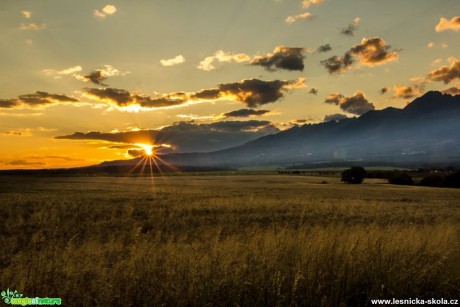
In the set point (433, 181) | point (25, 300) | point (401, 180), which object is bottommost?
point (433, 181)

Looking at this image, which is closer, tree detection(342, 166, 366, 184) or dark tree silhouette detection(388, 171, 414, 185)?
dark tree silhouette detection(388, 171, 414, 185)

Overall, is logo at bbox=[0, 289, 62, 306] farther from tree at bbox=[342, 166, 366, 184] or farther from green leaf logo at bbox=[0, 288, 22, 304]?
tree at bbox=[342, 166, 366, 184]

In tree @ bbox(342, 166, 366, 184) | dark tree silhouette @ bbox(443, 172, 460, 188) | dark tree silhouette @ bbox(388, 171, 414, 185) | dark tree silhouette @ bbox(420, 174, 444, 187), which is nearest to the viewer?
dark tree silhouette @ bbox(443, 172, 460, 188)

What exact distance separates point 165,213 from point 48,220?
7.95 meters

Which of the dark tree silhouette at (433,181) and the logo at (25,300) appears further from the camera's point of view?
the dark tree silhouette at (433,181)

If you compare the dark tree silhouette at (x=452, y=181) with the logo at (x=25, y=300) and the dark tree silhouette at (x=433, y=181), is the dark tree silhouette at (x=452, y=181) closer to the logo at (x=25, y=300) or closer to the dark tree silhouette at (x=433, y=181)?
the dark tree silhouette at (x=433, y=181)

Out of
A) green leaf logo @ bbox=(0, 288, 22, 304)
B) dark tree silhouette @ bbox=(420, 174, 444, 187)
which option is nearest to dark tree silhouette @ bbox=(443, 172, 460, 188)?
dark tree silhouette @ bbox=(420, 174, 444, 187)

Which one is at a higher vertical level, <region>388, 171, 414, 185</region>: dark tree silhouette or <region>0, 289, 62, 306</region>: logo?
<region>0, 289, 62, 306</region>: logo

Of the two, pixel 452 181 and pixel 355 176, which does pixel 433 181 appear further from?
pixel 355 176

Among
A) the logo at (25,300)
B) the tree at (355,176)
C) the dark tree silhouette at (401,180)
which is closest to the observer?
the logo at (25,300)

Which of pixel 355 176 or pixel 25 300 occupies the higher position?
pixel 25 300

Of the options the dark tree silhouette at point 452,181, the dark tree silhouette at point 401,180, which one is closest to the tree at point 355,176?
the dark tree silhouette at point 401,180

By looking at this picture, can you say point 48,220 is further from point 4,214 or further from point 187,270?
point 187,270

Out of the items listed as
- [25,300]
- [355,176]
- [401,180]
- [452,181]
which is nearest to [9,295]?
[25,300]
